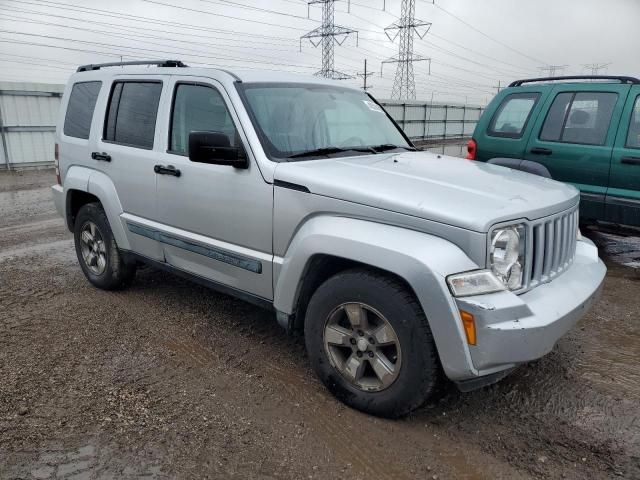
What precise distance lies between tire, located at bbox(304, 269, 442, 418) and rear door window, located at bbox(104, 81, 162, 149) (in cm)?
209

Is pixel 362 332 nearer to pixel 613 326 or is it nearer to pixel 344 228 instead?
pixel 344 228

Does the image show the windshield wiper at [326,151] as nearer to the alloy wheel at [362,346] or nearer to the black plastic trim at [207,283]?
the black plastic trim at [207,283]

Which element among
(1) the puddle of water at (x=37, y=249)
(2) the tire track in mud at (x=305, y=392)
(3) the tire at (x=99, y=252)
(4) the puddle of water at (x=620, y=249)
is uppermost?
(3) the tire at (x=99, y=252)

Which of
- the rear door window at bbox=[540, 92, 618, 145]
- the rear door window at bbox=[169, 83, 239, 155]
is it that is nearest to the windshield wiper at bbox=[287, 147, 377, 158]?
the rear door window at bbox=[169, 83, 239, 155]

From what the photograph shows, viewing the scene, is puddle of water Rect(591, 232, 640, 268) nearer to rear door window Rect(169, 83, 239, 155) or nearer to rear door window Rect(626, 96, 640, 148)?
rear door window Rect(626, 96, 640, 148)

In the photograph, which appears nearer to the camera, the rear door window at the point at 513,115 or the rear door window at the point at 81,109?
the rear door window at the point at 81,109

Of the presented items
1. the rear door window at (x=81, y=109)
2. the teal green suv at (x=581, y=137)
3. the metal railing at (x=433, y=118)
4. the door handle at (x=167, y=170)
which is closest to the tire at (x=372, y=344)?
the door handle at (x=167, y=170)

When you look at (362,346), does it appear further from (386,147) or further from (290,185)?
(386,147)

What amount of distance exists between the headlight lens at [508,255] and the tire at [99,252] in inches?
132

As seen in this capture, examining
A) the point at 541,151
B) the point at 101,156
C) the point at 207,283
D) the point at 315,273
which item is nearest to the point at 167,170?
the point at 207,283

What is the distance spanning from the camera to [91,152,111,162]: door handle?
178 inches

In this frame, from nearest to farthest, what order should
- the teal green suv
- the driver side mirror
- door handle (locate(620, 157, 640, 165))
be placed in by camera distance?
1. the driver side mirror
2. door handle (locate(620, 157, 640, 165))
3. the teal green suv

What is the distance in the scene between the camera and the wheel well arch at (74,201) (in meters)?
5.04

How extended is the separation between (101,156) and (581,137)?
487 cm
